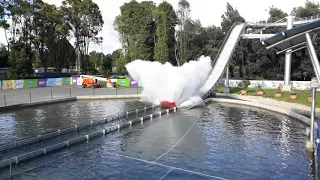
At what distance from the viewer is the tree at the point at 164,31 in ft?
239

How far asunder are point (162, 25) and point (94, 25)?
2563cm

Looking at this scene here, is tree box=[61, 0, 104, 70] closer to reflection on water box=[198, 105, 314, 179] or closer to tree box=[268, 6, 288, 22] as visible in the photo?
tree box=[268, 6, 288, 22]

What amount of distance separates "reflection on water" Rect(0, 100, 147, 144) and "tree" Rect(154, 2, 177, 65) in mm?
34636

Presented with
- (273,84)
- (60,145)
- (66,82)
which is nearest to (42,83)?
(66,82)

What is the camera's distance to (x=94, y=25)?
3501 inches

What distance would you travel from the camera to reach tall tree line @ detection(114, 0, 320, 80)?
231 ft

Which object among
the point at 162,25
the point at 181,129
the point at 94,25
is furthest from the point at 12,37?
the point at 181,129

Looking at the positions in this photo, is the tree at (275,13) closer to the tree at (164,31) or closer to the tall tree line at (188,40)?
the tall tree line at (188,40)

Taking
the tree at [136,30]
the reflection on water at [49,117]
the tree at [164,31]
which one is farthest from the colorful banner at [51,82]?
the tree at [164,31]

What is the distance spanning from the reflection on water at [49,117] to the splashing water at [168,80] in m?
2.98

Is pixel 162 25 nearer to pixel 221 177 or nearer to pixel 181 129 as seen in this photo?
pixel 181 129

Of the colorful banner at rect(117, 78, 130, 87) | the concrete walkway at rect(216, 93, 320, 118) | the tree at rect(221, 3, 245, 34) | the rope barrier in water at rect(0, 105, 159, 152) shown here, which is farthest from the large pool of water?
the tree at rect(221, 3, 245, 34)

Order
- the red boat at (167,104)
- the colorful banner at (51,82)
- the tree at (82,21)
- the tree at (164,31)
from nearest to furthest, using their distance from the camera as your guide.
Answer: the red boat at (167,104) → the colorful banner at (51,82) → the tree at (164,31) → the tree at (82,21)

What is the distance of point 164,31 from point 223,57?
2415cm
